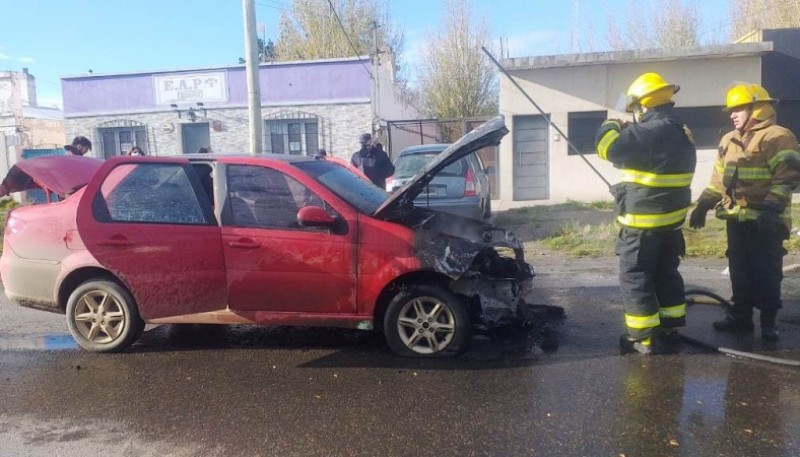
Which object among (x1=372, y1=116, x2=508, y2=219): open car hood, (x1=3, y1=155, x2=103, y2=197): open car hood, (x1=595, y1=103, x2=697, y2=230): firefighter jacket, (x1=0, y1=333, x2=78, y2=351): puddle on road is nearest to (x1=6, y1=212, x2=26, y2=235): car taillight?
(x1=3, y1=155, x2=103, y2=197): open car hood

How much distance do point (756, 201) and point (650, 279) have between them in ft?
3.70

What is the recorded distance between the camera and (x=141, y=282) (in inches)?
187

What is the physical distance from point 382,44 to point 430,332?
94.1 ft

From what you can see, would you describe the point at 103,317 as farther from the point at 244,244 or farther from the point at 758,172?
the point at 758,172

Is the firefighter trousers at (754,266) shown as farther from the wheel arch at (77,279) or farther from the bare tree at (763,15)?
the bare tree at (763,15)

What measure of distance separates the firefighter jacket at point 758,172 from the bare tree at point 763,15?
21494mm

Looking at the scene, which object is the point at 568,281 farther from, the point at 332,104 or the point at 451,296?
the point at 332,104

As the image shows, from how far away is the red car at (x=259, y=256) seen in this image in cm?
449

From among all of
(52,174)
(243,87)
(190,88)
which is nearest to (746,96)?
(52,174)

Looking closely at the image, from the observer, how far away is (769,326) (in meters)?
4.74

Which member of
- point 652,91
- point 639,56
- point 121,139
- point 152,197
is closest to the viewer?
point 652,91

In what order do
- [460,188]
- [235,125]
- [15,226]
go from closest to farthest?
[15,226] → [460,188] → [235,125]

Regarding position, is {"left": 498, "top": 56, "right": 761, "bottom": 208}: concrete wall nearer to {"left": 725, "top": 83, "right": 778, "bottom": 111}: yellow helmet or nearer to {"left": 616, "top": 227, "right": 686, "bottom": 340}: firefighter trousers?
{"left": 725, "top": 83, "right": 778, "bottom": 111}: yellow helmet

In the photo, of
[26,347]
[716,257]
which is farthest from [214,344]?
[716,257]
